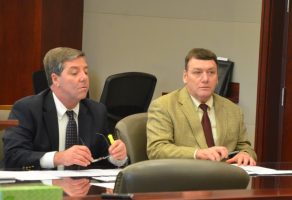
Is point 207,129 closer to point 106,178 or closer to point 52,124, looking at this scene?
point 52,124

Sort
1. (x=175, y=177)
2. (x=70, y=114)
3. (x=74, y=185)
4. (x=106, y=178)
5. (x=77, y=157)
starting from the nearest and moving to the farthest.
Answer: (x=175, y=177) < (x=74, y=185) < (x=106, y=178) < (x=77, y=157) < (x=70, y=114)

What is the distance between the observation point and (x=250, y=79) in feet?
20.3

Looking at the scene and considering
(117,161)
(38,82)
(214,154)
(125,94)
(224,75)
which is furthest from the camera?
(224,75)

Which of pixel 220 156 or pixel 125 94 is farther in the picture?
pixel 125 94

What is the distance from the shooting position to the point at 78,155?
9.79 feet

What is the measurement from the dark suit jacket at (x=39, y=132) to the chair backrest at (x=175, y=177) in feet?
4.28

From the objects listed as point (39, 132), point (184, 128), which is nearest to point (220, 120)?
point (184, 128)

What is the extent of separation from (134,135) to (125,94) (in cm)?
211

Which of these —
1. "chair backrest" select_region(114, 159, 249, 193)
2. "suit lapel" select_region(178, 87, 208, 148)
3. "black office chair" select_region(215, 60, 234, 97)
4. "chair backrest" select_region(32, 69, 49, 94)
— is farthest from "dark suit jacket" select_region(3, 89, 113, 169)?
"black office chair" select_region(215, 60, 234, 97)

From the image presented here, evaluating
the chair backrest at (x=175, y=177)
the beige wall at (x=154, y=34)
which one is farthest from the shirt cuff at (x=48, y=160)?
the beige wall at (x=154, y=34)

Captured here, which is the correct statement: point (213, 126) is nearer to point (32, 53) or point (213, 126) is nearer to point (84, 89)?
point (84, 89)

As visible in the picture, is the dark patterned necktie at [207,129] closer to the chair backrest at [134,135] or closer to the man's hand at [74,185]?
the chair backrest at [134,135]

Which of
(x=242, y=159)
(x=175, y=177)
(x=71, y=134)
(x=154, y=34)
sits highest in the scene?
(x=154, y=34)

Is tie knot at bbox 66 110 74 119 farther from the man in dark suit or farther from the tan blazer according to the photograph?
the tan blazer
